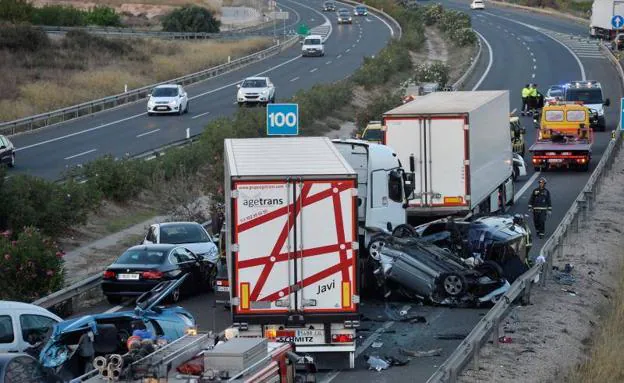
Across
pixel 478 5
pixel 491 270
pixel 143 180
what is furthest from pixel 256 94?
pixel 478 5

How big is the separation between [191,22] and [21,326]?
92.7 meters

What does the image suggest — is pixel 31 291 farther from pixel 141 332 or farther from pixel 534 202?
pixel 534 202

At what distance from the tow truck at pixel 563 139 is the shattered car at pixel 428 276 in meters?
19.9

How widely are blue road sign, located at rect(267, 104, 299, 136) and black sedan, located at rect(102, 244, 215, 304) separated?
7197 mm

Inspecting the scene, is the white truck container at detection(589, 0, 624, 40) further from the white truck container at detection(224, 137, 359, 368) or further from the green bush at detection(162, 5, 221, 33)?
A: the white truck container at detection(224, 137, 359, 368)

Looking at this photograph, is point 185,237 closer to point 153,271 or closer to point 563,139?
point 153,271

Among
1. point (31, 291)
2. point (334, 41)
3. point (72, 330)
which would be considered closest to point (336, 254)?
point (72, 330)

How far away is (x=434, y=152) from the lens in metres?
28.5

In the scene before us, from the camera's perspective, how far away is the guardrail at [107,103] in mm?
54750

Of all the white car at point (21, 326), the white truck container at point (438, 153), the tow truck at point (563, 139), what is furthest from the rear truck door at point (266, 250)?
the tow truck at point (563, 139)

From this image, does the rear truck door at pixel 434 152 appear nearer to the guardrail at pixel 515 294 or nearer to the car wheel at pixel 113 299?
the guardrail at pixel 515 294

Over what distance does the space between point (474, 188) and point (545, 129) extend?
16014 millimetres

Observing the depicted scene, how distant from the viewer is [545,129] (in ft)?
146

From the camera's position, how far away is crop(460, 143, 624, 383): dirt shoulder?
17719mm
